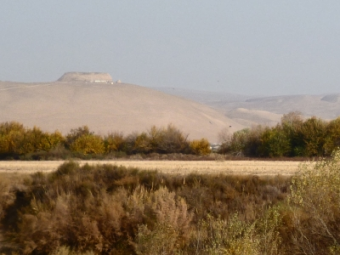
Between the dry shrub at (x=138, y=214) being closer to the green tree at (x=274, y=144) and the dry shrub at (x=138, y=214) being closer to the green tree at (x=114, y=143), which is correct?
the green tree at (x=274, y=144)

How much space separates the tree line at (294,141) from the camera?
135ft

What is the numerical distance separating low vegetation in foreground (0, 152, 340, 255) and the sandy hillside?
72.9 m

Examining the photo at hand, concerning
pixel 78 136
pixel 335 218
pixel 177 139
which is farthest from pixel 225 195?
pixel 78 136

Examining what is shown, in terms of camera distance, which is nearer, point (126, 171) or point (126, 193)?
point (126, 193)

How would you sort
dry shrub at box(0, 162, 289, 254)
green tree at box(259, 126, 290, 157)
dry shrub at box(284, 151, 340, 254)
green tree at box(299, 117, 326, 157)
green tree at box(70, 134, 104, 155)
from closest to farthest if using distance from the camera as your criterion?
dry shrub at box(284, 151, 340, 254), dry shrub at box(0, 162, 289, 254), green tree at box(299, 117, 326, 157), green tree at box(259, 126, 290, 157), green tree at box(70, 134, 104, 155)

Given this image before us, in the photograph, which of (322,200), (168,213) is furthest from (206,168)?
(322,200)

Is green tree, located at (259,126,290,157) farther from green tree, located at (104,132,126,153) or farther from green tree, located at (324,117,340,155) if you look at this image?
green tree, located at (104,132,126,153)

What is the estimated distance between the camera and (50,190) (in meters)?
20.5

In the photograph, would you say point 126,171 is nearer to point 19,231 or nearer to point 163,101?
point 19,231

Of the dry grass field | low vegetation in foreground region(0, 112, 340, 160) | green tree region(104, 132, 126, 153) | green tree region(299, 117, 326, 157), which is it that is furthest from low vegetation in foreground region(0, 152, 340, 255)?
green tree region(104, 132, 126, 153)

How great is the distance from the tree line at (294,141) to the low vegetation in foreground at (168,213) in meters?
19.0

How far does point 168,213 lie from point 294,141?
1145 inches

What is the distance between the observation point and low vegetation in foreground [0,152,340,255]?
10.3 m

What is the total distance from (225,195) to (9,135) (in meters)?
32.6
